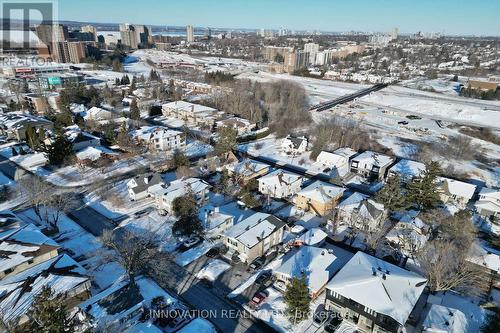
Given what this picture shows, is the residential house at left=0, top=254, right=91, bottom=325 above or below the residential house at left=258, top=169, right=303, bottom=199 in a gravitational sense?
below

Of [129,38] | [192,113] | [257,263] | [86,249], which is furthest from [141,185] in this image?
[129,38]

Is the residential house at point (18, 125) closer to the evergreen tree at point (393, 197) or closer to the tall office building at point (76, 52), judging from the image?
the evergreen tree at point (393, 197)

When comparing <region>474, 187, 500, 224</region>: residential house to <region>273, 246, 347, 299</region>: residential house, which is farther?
<region>474, 187, 500, 224</region>: residential house

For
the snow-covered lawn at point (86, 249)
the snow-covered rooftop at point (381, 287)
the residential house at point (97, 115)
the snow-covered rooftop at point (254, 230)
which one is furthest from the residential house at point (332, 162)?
the residential house at point (97, 115)

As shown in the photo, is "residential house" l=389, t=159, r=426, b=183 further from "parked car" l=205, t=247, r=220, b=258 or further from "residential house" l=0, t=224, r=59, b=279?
"residential house" l=0, t=224, r=59, b=279

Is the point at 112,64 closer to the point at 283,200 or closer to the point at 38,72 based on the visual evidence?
the point at 38,72

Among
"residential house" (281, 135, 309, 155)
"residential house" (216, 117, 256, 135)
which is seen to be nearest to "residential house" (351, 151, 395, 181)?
"residential house" (281, 135, 309, 155)
